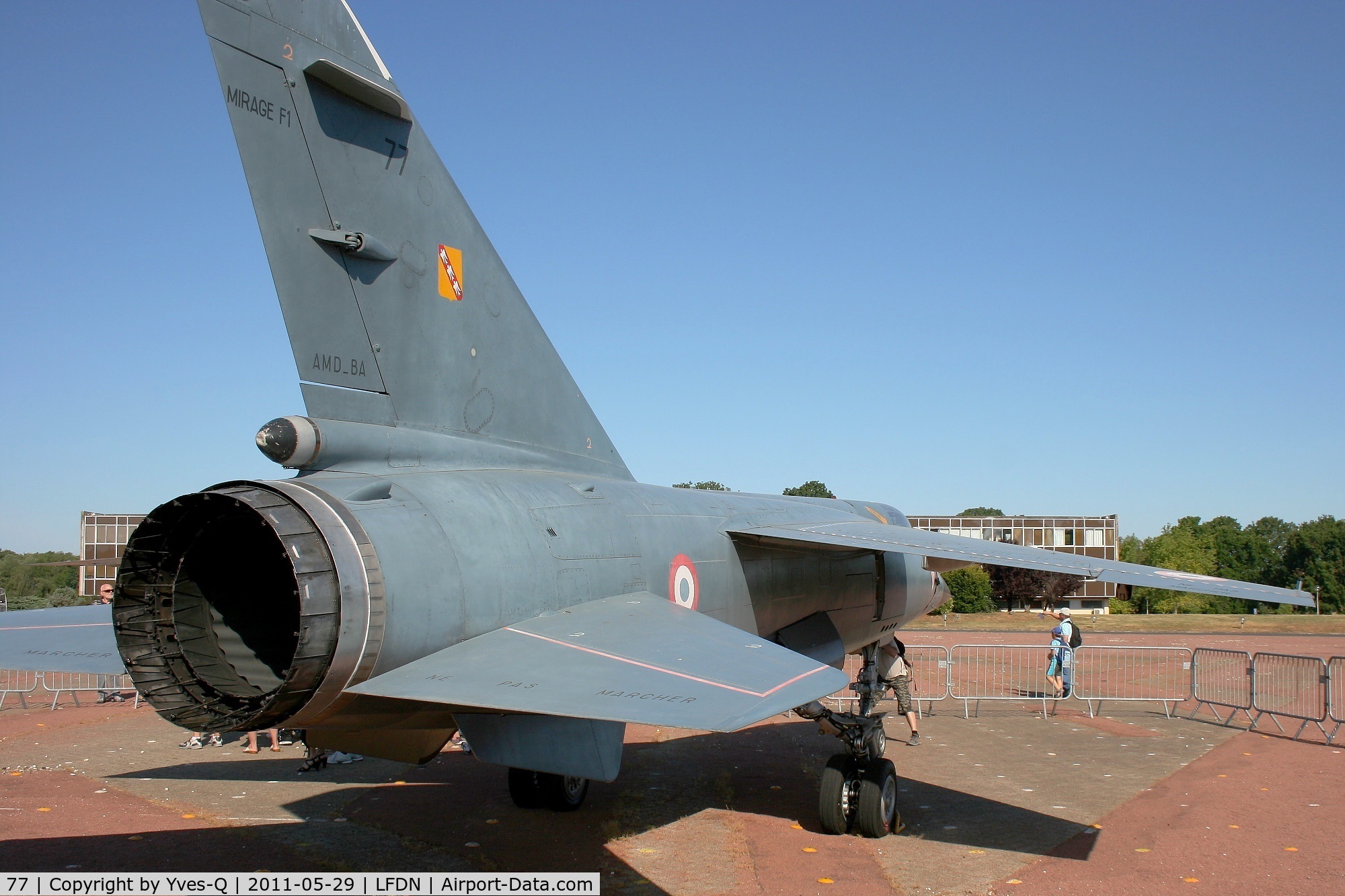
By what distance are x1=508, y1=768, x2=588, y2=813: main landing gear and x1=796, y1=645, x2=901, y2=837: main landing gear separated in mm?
2193

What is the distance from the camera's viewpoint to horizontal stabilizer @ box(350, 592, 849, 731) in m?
3.91

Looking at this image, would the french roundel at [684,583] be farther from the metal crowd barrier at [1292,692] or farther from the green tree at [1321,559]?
the green tree at [1321,559]

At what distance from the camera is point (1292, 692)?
642 inches

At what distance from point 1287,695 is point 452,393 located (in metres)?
15.4

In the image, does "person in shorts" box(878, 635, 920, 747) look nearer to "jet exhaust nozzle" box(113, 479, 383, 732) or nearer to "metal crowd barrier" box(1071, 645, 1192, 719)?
"metal crowd barrier" box(1071, 645, 1192, 719)

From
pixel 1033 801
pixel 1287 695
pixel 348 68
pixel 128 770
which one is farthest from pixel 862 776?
pixel 1287 695

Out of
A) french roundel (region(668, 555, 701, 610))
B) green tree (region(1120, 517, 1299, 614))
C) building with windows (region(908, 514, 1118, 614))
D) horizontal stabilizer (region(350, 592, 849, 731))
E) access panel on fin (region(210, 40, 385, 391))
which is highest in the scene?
access panel on fin (region(210, 40, 385, 391))

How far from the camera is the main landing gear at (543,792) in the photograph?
8.37 m

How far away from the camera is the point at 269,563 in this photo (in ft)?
16.5

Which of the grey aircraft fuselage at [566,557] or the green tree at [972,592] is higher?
the grey aircraft fuselage at [566,557]

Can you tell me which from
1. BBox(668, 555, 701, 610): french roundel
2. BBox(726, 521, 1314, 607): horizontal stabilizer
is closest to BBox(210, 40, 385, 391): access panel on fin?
BBox(668, 555, 701, 610): french roundel

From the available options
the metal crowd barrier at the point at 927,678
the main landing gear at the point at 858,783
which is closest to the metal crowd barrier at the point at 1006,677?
the metal crowd barrier at the point at 927,678

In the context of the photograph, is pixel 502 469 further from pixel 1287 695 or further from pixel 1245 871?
pixel 1287 695

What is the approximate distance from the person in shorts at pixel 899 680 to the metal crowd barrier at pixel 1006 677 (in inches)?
99.3
